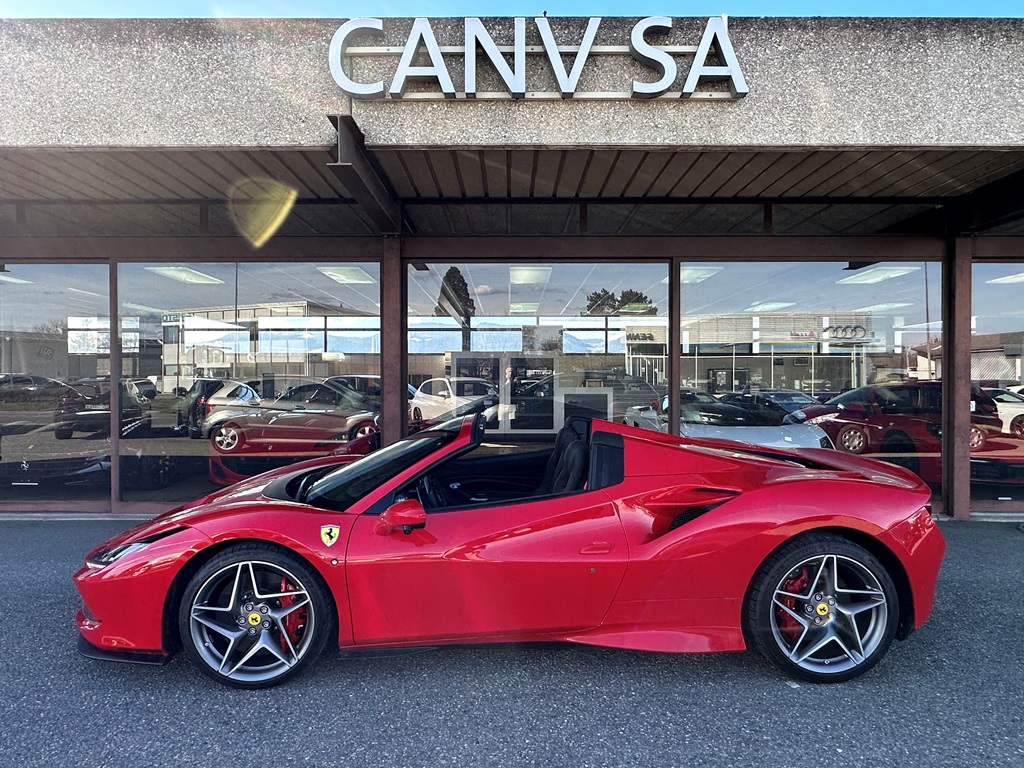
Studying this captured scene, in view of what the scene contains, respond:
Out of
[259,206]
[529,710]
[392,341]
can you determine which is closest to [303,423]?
[392,341]

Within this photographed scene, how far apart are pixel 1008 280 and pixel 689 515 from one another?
20.0 feet

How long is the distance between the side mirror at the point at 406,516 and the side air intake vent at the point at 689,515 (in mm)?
1151

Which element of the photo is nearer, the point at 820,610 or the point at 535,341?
the point at 820,610

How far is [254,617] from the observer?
258cm

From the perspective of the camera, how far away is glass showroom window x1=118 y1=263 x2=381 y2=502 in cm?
639

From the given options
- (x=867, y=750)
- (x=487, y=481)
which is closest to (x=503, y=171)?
(x=487, y=481)

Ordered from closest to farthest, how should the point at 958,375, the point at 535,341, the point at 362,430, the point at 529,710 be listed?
1. the point at 529,710
2. the point at 958,375
3. the point at 362,430
4. the point at 535,341

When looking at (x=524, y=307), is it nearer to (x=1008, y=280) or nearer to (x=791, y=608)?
(x=791, y=608)

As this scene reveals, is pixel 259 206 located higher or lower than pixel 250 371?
higher

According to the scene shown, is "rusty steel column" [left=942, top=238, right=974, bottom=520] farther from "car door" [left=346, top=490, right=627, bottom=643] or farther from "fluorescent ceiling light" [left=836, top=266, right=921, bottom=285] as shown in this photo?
"car door" [left=346, top=490, right=627, bottom=643]

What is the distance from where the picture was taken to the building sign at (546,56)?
3740 mm

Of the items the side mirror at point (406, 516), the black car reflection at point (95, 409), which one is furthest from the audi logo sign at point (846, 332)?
the black car reflection at point (95, 409)

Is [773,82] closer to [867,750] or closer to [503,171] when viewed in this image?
[503,171]

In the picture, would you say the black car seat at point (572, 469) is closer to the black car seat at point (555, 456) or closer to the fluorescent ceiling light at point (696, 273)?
the black car seat at point (555, 456)
